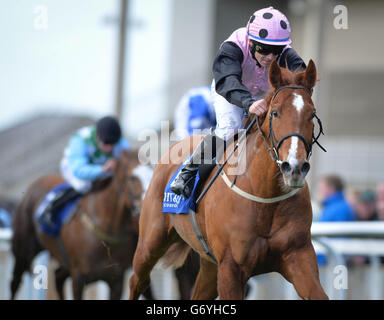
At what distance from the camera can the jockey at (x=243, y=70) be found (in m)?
3.77

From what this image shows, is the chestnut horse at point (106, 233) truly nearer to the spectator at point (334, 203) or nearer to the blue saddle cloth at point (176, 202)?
the blue saddle cloth at point (176, 202)

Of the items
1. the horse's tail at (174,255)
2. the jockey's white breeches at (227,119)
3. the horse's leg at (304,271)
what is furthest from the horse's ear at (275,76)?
the horse's tail at (174,255)

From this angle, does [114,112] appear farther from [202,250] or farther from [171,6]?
[202,250]

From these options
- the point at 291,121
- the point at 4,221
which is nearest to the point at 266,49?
the point at 291,121

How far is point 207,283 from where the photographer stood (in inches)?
179

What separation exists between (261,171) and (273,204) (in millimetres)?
182

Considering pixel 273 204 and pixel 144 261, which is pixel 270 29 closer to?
pixel 273 204

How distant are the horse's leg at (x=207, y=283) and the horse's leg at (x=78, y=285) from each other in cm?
187

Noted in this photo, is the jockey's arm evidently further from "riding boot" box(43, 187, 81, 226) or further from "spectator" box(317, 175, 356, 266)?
"spectator" box(317, 175, 356, 266)

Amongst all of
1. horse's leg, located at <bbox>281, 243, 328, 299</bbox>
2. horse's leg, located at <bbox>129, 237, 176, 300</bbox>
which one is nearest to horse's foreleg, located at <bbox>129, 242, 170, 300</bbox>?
horse's leg, located at <bbox>129, 237, 176, 300</bbox>

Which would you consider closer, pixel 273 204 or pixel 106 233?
pixel 273 204

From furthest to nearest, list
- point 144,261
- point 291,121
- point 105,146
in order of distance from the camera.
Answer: point 105,146, point 144,261, point 291,121

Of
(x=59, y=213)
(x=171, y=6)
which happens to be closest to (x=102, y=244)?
(x=59, y=213)

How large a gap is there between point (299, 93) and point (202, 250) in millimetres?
1233
